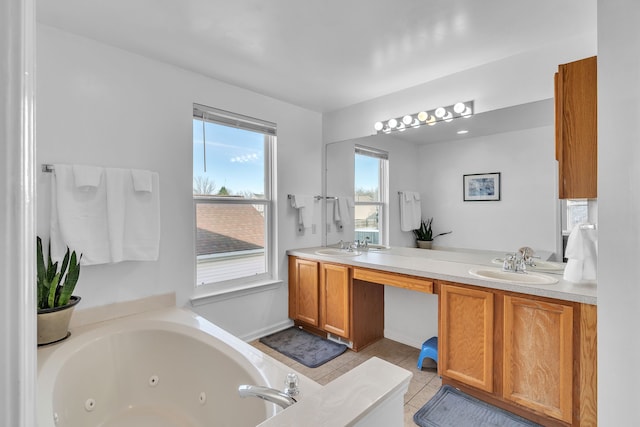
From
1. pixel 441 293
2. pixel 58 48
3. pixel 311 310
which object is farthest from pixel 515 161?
pixel 58 48

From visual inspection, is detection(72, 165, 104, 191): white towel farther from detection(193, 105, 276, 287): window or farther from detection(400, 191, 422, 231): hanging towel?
detection(400, 191, 422, 231): hanging towel

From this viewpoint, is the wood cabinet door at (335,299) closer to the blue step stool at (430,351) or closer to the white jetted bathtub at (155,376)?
the blue step stool at (430,351)

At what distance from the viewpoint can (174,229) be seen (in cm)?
248

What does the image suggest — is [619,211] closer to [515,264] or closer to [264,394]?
[264,394]

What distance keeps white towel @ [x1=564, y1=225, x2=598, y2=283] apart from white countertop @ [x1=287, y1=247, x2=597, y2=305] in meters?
0.05

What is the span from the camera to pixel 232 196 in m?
2.87

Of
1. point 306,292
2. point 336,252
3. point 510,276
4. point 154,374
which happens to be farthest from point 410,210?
point 154,374

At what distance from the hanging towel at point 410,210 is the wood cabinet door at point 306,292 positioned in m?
0.93

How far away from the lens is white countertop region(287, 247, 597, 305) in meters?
1.73

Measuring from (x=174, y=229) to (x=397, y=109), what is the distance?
223 centimetres

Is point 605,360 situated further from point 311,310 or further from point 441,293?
point 311,310

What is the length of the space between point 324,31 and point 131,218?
1798 mm

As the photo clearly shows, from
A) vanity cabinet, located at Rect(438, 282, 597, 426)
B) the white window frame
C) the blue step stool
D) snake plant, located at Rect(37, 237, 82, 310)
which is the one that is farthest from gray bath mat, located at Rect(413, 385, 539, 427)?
snake plant, located at Rect(37, 237, 82, 310)

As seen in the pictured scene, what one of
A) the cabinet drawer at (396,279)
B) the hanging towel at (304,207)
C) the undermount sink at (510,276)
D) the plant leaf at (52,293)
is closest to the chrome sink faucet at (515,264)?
the undermount sink at (510,276)
